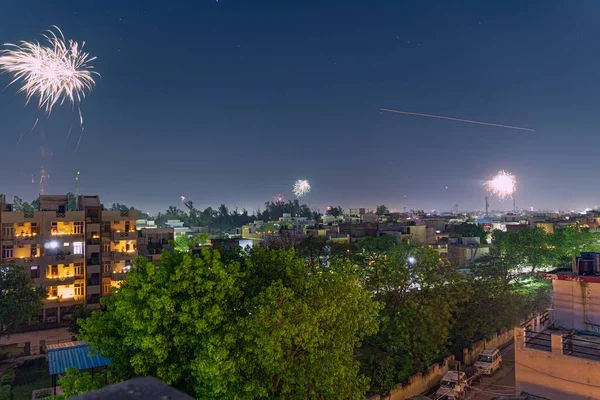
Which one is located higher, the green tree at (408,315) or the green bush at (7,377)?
the green tree at (408,315)

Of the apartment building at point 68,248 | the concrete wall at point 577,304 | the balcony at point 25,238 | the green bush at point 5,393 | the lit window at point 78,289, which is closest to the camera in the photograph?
the concrete wall at point 577,304

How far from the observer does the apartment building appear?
30781mm

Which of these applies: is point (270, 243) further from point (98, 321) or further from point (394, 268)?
point (98, 321)

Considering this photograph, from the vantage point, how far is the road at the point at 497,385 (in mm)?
17141

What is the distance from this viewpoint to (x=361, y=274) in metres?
19.2

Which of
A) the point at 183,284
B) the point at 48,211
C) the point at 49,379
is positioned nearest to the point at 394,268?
the point at 183,284

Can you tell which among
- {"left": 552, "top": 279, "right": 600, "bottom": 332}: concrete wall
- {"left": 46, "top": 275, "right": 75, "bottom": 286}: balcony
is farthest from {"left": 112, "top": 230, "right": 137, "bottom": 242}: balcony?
{"left": 552, "top": 279, "right": 600, "bottom": 332}: concrete wall

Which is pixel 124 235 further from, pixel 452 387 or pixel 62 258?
pixel 452 387

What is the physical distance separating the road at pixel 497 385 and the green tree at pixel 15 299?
82.1 feet

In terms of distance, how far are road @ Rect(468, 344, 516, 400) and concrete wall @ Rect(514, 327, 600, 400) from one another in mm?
7761

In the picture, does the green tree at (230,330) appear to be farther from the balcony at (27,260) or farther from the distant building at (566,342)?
the balcony at (27,260)

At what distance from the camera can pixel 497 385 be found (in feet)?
58.9

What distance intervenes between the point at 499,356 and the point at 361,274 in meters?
8.54

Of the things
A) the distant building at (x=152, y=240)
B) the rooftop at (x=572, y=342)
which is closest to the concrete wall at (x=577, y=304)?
the rooftop at (x=572, y=342)
